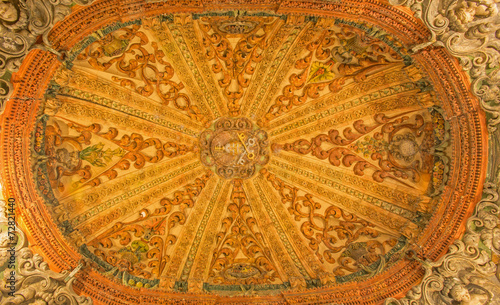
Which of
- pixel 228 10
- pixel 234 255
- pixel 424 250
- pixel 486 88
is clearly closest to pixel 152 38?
pixel 228 10

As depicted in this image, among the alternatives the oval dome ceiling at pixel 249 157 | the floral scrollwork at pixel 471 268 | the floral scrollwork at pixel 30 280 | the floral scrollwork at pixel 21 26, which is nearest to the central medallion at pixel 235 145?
the oval dome ceiling at pixel 249 157

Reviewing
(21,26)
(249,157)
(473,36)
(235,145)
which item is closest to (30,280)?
(21,26)

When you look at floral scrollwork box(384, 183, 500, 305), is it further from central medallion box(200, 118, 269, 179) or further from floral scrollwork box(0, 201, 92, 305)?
floral scrollwork box(0, 201, 92, 305)

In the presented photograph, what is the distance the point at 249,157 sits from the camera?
892 cm

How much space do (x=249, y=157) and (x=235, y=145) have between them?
1.66 feet

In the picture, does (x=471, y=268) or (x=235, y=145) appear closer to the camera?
(x=471, y=268)

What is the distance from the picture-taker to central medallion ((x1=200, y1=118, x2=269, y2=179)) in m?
8.91

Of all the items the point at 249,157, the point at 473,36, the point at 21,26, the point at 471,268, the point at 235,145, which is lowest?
the point at 471,268

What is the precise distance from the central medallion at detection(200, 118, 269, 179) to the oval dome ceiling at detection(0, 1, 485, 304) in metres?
0.04

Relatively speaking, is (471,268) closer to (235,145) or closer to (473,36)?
(473,36)

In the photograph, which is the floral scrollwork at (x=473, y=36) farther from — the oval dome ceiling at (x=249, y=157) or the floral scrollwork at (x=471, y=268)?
the floral scrollwork at (x=471, y=268)

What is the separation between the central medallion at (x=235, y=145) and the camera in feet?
29.2

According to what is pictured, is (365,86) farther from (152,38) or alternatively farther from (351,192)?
(152,38)

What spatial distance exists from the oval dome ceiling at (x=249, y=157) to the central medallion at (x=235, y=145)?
0.04m
